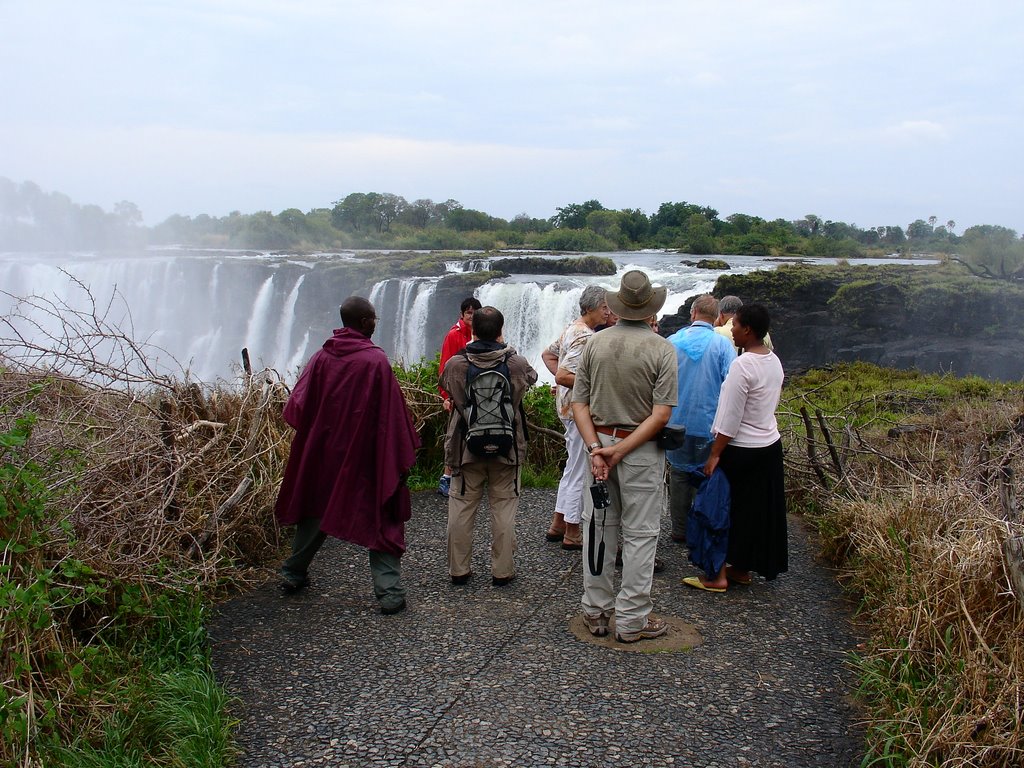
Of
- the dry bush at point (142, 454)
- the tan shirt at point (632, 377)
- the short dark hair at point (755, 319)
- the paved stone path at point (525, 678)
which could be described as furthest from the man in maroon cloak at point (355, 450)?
the short dark hair at point (755, 319)

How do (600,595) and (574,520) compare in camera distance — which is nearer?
(600,595)

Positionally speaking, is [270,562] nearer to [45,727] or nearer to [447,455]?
Answer: [447,455]

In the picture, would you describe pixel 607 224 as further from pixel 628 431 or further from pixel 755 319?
pixel 628 431

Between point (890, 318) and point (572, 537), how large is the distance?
17.7 m

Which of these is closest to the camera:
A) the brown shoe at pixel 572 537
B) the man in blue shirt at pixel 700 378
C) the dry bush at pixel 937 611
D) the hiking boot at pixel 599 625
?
the dry bush at pixel 937 611

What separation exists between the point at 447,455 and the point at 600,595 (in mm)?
1197

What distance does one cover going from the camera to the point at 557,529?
5.57m

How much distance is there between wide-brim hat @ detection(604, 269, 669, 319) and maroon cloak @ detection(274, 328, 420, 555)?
47.8 inches

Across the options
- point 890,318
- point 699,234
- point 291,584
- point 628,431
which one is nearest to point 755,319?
point 628,431

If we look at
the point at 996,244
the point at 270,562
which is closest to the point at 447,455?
the point at 270,562

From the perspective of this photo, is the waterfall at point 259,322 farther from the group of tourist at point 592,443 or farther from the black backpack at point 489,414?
the black backpack at point 489,414

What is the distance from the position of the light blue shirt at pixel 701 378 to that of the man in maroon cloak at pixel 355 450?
64.9 inches

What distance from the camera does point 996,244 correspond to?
2333 cm

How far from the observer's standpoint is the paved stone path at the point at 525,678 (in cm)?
306
